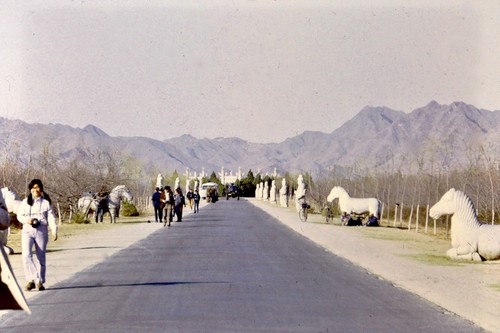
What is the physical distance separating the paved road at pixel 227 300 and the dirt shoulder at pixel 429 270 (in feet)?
1.53

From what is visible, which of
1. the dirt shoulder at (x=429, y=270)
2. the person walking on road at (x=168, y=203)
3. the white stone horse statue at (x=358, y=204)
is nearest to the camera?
the dirt shoulder at (x=429, y=270)

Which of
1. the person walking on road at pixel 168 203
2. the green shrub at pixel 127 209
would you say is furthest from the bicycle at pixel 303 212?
the green shrub at pixel 127 209

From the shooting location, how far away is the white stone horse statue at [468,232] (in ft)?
81.0

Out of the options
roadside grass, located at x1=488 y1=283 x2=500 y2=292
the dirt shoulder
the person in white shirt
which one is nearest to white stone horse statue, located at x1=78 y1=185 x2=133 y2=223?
the dirt shoulder

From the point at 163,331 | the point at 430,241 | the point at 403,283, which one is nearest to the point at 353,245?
the point at 430,241

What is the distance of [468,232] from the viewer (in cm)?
2533

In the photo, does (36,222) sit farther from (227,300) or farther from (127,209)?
(127,209)

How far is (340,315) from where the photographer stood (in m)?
12.8

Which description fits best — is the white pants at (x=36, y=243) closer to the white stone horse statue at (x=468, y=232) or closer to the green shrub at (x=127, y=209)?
the white stone horse statue at (x=468, y=232)

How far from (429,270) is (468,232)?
349cm

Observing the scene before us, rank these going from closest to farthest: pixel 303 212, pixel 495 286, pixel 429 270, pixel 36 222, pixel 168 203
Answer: pixel 36 222 → pixel 495 286 → pixel 429 270 → pixel 168 203 → pixel 303 212

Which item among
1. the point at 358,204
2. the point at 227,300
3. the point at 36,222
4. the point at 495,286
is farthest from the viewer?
the point at 358,204

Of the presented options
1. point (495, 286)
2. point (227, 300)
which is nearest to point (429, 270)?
point (495, 286)

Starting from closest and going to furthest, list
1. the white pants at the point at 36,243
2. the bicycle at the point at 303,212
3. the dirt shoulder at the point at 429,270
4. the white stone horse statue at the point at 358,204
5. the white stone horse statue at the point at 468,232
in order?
the dirt shoulder at the point at 429,270 → the white pants at the point at 36,243 → the white stone horse statue at the point at 468,232 → the white stone horse statue at the point at 358,204 → the bicycle at the point at 303,212
